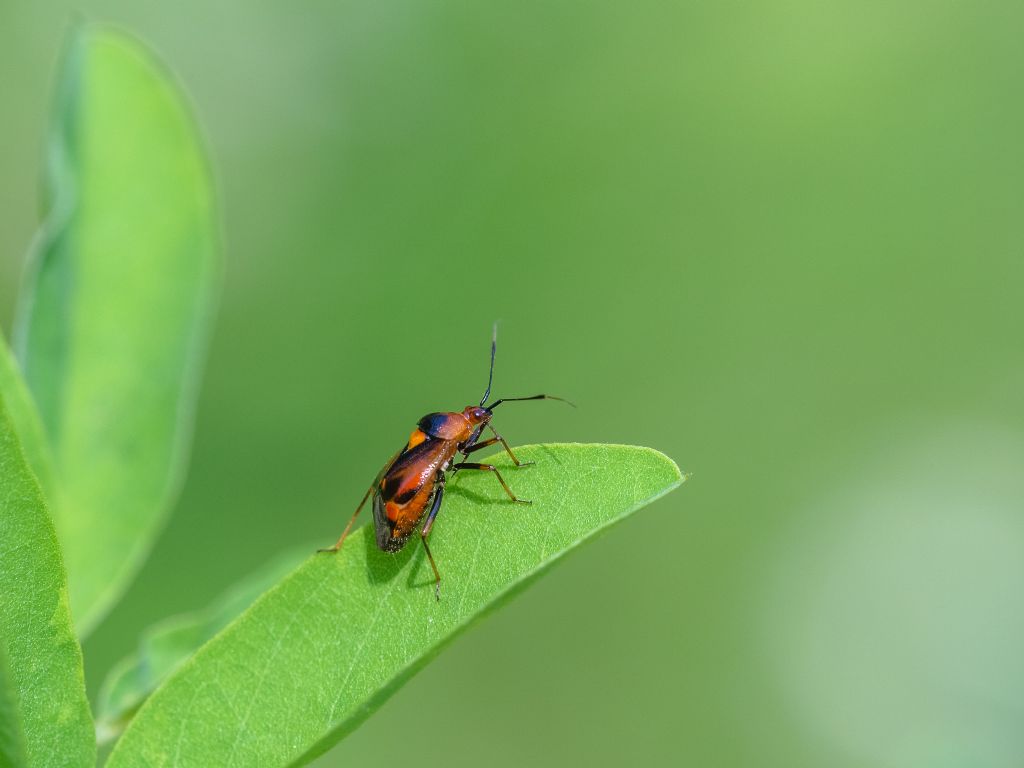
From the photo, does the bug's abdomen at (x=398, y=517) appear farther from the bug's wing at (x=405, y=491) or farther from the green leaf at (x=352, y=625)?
the green leaf at (x=352, y=625)

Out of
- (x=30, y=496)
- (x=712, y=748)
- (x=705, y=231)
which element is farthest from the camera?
(x=705, y=231)

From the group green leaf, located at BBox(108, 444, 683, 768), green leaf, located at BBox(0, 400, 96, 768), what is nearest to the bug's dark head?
green leaf, located at BBox(108, 444, 683, 768)

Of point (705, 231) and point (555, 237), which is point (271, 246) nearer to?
point (555, 237)

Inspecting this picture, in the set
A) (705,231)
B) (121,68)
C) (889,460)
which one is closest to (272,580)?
(121,68)

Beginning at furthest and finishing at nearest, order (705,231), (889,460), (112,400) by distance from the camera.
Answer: (705,231), (889,460), (112,400)

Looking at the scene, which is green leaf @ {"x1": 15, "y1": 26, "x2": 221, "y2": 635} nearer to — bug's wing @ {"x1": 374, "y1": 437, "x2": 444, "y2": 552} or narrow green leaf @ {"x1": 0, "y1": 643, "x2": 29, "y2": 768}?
bug's wing @ {"x1": 374, "y1": 437, "x2": 444, "y2": 552}

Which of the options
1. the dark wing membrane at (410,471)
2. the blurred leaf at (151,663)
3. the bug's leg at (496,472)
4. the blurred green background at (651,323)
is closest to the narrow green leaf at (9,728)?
the blurred leaf at (151,663)
